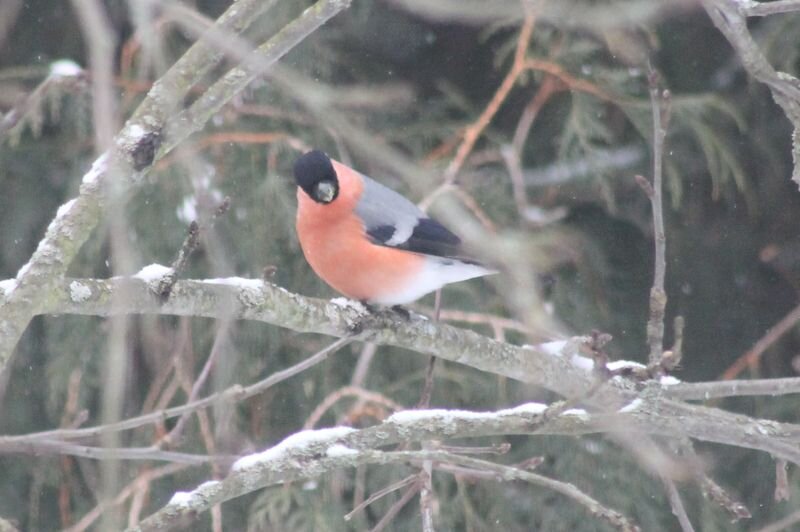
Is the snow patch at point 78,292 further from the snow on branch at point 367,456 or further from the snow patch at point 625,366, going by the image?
the snow patch at point 625,366

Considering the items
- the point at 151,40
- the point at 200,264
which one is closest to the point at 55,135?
the point at 200,264

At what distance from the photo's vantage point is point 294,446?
180cm

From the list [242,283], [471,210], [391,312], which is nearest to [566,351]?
[391,312]

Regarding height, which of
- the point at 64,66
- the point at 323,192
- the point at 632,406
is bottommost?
the point at 632,406

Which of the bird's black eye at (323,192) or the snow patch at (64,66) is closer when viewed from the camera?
the bird's black eye at (323,192)

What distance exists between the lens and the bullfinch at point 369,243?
2613 mm

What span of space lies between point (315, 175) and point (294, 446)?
1.04m

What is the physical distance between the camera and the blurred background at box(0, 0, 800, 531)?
3.18 meters

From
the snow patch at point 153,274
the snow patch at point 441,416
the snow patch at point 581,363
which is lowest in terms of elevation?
the snow patch at point 441,416

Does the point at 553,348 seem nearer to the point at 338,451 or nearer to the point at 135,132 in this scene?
the point at 338,451

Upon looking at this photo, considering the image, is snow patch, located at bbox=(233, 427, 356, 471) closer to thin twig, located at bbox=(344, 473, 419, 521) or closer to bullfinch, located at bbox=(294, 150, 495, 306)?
thin twig, located at bbox=(344, 473, 419, 521)

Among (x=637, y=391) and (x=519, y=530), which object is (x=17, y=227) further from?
(x=637, y=391)

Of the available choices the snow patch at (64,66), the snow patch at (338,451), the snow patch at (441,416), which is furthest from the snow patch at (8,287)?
the snow patch at (64,66)

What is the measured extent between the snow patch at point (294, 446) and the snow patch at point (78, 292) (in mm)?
396
